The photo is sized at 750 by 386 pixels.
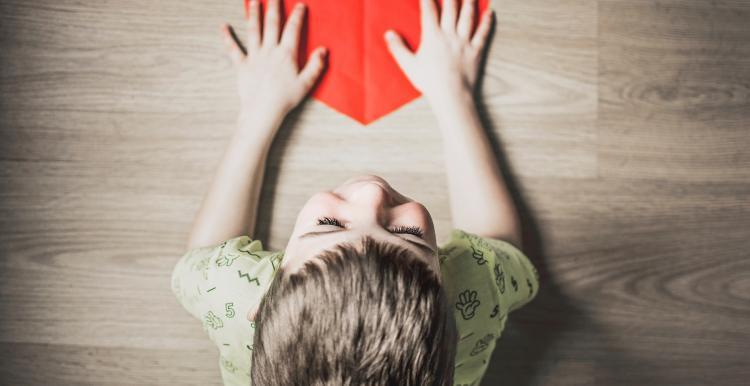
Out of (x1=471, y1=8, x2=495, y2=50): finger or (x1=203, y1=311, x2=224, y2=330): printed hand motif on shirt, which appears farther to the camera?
(x1=471, y1=8, x2=495, y2=50): finger

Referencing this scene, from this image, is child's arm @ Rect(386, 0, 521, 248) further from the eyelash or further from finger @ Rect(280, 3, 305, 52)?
the eyelash

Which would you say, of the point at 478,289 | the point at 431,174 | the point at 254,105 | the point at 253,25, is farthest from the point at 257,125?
the point at 478,289

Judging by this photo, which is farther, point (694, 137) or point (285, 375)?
point (694, 137)

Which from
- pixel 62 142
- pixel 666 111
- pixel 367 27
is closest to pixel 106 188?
pixel 62 142

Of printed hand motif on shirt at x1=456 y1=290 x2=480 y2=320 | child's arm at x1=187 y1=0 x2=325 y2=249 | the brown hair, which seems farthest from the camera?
child's arm at x1=187 y1=0 x2=325 y2=249

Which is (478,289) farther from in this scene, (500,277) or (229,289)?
(229,289)

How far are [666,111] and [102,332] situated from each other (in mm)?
810

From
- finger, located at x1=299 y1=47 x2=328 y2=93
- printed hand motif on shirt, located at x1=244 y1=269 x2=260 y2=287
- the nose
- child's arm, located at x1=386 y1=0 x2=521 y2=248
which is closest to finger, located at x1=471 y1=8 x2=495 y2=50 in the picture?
child's arm, located at x1=386 y1=0 x2=521 y2=248

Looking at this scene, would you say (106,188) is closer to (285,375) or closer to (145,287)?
(145,287)

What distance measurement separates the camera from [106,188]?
67 centimetres

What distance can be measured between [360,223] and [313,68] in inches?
11.9

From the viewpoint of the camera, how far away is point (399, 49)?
0.67 m

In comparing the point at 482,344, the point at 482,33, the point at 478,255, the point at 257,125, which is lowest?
the point at 482,344

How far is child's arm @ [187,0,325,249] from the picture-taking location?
645mm
